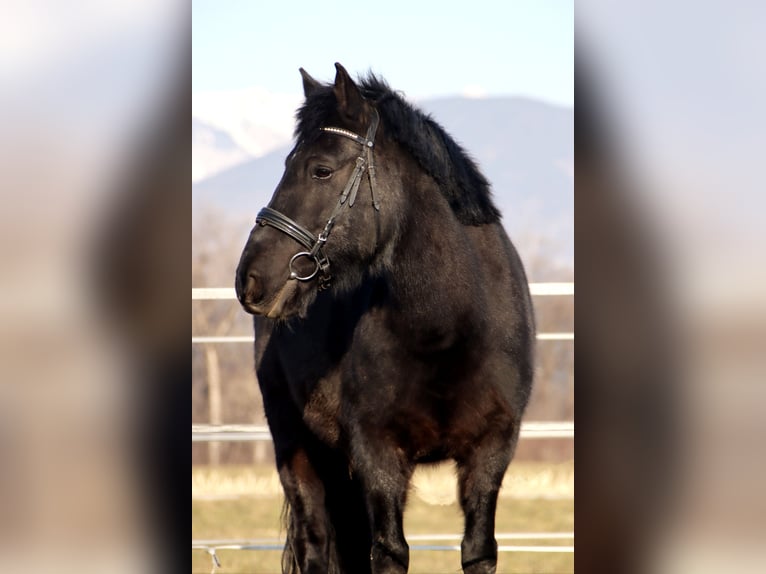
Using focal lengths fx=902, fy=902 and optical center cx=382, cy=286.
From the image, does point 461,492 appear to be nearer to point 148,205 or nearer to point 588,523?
point 588,523

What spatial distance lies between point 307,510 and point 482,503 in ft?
4.69

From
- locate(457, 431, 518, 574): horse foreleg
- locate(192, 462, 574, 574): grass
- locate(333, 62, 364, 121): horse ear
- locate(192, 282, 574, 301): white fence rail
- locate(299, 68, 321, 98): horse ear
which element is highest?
locate(299, 68, 321, 98): horse ear

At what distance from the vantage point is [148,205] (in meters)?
1.12

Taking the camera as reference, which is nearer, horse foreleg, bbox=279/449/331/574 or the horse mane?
the horse mane

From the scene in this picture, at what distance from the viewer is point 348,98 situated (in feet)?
10.8

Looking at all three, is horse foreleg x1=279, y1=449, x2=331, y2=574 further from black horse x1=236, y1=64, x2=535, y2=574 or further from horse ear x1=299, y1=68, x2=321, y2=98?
horse ear x1=299, y1=68, x2=321, y2=98

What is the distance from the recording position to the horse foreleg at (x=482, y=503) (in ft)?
11.1

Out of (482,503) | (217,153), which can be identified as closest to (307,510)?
(482,503)

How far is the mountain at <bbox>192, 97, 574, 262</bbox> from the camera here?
40406 millimetres

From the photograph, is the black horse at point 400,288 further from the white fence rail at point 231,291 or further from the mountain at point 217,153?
the mountain at point 217,153

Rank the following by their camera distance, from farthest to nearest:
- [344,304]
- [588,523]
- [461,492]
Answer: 1. [344,304]
2. [461,492]
3. [588,523]

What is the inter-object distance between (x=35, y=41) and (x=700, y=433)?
97 cm

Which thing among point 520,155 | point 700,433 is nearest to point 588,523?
point 700,433

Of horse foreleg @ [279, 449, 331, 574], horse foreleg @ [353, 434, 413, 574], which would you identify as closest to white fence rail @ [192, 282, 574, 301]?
horse foreleg @ [279, 449, 331, 574]
